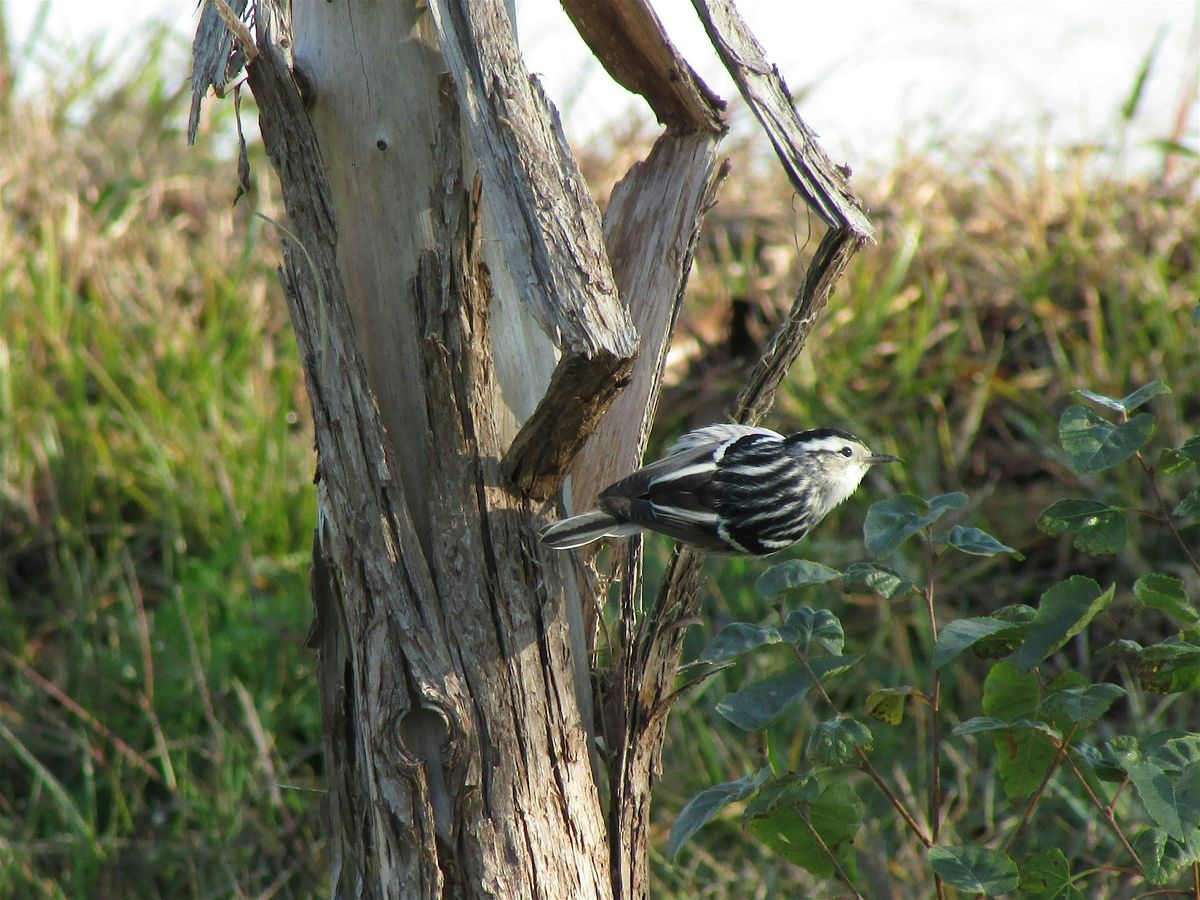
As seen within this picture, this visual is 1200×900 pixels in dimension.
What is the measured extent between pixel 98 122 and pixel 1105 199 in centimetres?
567

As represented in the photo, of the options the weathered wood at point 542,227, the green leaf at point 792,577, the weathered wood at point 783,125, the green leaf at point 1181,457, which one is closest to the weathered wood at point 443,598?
the weathered wood at point 542,227

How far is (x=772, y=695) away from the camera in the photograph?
226 cm

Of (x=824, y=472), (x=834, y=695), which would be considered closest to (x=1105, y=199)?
(x=834, y=695)

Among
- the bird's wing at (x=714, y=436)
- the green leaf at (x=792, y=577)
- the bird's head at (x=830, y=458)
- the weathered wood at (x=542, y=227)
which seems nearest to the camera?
the weathered wood at (x=542, y=227)

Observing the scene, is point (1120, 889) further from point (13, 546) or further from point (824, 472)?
point (13, 546)

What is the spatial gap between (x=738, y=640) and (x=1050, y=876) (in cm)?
68

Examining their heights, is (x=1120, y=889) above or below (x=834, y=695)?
below

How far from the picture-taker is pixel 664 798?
442 cm

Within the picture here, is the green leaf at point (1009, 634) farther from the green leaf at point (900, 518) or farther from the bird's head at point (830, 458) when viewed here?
the bird's head at point (830, 458)

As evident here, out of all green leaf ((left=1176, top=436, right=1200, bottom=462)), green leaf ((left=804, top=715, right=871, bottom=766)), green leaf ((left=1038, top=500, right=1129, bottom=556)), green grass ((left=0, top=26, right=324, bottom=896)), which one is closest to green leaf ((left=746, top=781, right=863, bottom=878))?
green leaf ((left=804, top=715, right=871, bottom=766))

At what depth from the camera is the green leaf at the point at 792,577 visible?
222 centimetres

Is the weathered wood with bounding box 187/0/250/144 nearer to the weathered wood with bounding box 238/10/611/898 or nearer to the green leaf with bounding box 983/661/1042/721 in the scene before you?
the weathered wood with bounding box 238/10/611/898

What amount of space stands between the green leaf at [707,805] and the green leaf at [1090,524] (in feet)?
2.29

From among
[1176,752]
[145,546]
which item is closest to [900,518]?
[1176,752]
